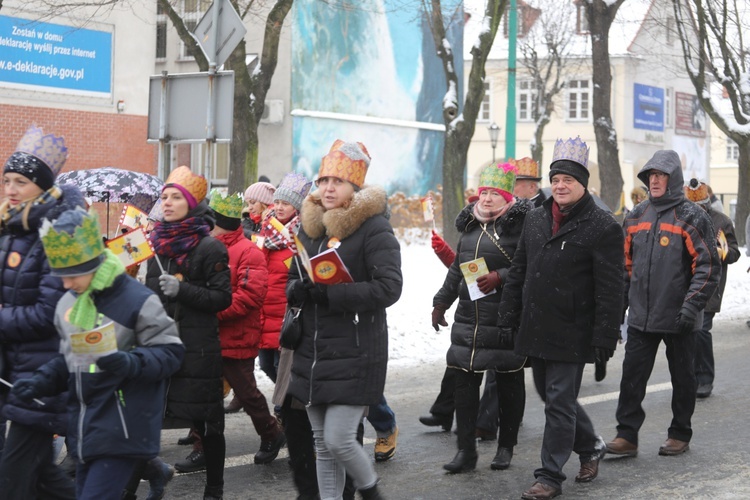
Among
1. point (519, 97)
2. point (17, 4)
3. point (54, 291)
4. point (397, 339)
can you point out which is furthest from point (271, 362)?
point (519, 97)

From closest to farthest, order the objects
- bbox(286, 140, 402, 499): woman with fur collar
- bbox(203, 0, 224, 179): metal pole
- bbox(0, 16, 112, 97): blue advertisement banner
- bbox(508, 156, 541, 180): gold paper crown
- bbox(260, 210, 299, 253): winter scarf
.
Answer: bbox(286, 140, 402, 499): woman with fur collar → bbox(260, 210, 299, 253): winter scarf → bbox(508, 156, 541, 180): gold paper crown → bbox(203, 0, 224, 179): metal pole → bbox(0, 16, 112, 97): blue advertisement banner

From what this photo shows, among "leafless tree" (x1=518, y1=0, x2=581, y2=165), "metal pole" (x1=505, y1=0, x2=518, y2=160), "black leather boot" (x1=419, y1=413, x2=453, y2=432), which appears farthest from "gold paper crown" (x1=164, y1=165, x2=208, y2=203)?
"leafless tree" (x1=518, y1=0, x2=581, y2=165)

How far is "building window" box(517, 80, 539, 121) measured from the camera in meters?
53.0

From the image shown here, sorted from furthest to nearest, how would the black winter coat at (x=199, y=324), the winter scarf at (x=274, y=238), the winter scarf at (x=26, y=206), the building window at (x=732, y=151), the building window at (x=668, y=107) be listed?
the building window at (x=732, y=151), the building window at (x=668, y=107), the winter scarf at (x=274, y=238), the black winter coat at (x=199, y=324), the winter scarf at (x=26, y=206)

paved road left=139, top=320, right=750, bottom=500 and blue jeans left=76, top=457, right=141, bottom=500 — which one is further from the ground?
blue jeans left=76, top=457, right=141, bottom=500

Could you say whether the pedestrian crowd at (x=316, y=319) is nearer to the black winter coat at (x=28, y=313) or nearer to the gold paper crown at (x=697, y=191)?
the black winter coat at (x=28, y=313)

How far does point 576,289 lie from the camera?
665cm

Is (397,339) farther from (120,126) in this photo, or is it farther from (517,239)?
(120,126)

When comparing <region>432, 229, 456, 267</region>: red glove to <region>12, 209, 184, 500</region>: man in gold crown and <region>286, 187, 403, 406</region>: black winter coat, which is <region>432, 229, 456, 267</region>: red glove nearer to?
<region>286, 187, 403, 406</region>: black winter coat

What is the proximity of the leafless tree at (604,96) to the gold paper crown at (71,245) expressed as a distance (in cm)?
1872

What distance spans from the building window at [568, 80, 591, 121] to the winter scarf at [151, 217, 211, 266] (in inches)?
1890

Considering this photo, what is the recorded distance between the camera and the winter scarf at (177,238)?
6434mm

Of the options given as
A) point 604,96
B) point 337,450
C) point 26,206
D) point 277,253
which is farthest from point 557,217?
point 604,96

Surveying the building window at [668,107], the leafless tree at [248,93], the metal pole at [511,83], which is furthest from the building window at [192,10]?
the building window at [668,107]
